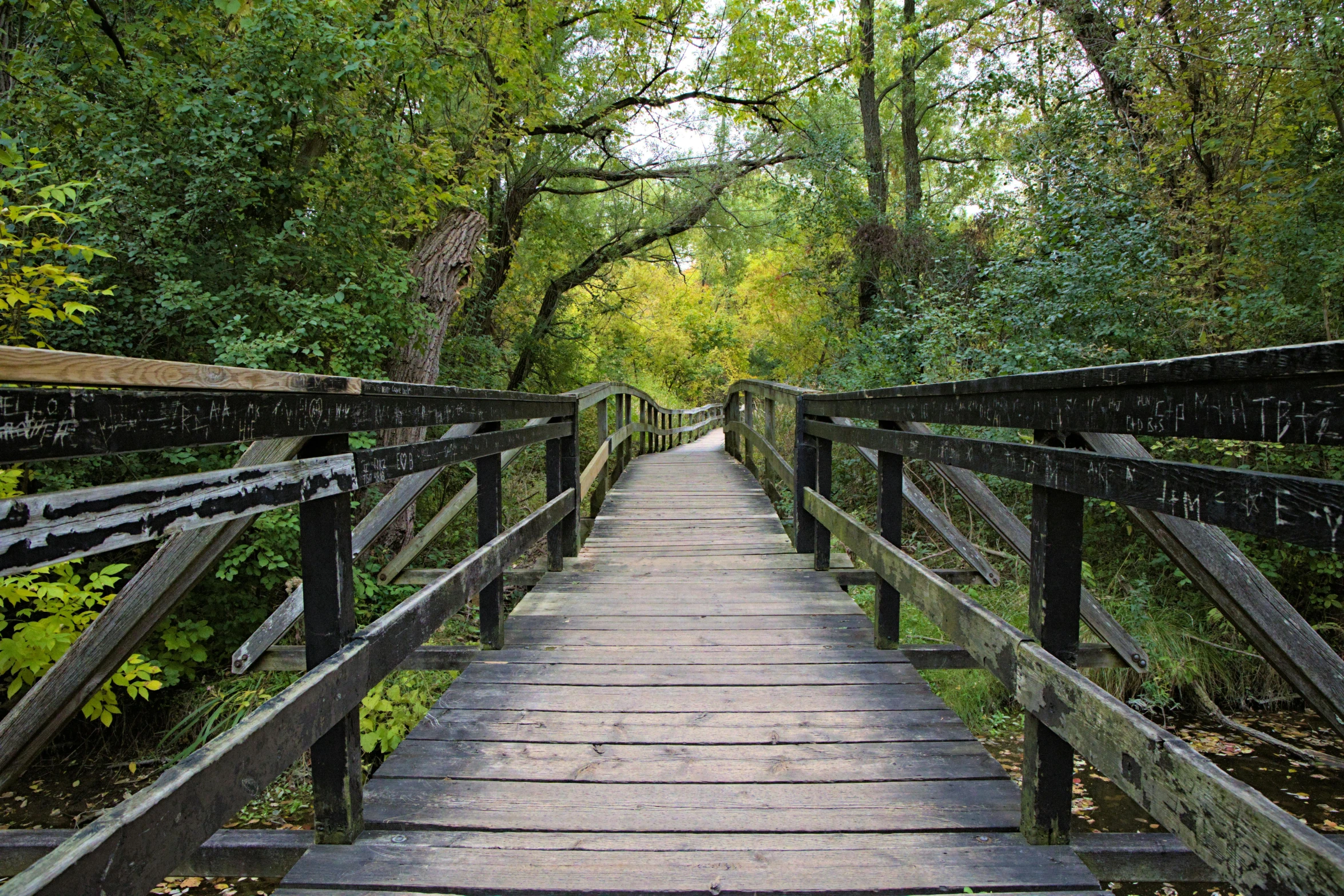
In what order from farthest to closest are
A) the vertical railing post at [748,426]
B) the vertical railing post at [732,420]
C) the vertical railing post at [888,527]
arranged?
the vertical railing post at [732,420], the vertical railing post at [748,426], the vertical railing post at [888,527]

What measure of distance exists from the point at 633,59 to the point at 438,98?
439cm

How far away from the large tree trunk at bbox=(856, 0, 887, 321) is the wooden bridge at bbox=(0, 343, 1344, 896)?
9.92 m

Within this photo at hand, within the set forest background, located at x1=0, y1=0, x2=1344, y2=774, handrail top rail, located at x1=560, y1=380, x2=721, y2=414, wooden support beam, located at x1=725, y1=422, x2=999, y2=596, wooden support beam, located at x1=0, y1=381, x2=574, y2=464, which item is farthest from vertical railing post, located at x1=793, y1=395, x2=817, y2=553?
wooden support beam, located at x1=0, y1=381, x2=574, y2=464

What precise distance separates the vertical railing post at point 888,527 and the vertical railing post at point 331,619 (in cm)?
A: 208

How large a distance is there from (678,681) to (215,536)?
1.69m

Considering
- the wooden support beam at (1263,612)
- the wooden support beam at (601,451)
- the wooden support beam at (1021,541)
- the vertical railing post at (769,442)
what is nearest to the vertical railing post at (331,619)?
the wooden support beam at (1263,612)

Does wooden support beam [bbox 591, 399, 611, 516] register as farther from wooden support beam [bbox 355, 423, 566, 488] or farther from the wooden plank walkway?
the wooden plank walkway

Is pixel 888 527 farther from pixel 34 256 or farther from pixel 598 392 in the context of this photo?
pixel 34 256

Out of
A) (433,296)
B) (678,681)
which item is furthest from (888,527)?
(433,296)

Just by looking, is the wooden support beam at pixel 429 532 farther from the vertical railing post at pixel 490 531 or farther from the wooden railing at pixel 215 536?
the wooden railing at pixel 215 536

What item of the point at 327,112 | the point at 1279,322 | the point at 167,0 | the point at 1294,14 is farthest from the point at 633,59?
the point at 1279,322

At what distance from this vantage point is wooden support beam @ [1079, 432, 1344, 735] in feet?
6.61

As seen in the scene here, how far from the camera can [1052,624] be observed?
5.92 ft

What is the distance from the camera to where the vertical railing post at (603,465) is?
690 cm
